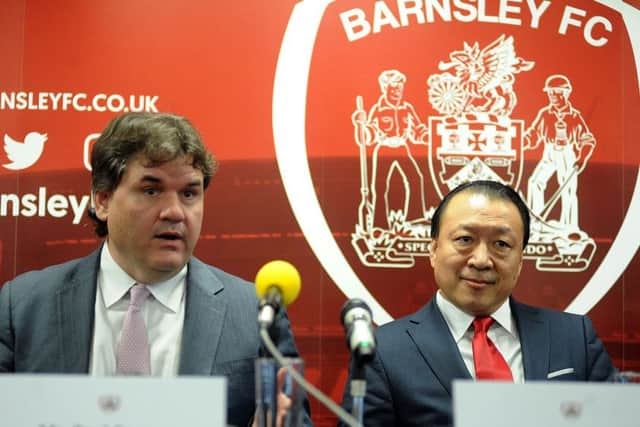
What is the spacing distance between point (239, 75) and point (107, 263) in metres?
1.11

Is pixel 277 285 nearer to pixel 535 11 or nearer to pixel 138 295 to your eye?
pixel 138 295

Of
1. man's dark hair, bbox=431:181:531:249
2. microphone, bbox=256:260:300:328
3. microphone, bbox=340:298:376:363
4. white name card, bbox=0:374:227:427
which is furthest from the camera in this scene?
man's dark hair, bbox=431:181:531:249

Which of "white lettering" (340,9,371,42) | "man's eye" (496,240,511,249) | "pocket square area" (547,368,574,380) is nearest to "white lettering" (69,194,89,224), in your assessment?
"white lettering" (340,9,371,42)

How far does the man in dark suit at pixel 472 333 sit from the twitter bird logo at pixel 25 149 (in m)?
1.54

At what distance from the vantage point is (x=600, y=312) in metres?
3.28

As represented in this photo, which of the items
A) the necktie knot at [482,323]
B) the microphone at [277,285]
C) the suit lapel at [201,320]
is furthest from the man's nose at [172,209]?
the necktie knot at [482,323]

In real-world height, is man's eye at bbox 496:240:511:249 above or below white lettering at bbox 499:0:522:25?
below

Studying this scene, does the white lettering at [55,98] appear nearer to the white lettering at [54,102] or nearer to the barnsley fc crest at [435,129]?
the white lettering at [54,102]

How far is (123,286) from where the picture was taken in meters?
2.39

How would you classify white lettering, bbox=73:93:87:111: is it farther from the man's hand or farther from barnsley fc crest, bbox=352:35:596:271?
the man's hand

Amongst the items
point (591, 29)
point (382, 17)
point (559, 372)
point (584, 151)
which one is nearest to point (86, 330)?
point (559, 372)

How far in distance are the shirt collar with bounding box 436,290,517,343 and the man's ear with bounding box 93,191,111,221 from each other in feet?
3.69

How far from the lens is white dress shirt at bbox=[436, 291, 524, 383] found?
2.54 m

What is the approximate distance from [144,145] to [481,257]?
1.12m
